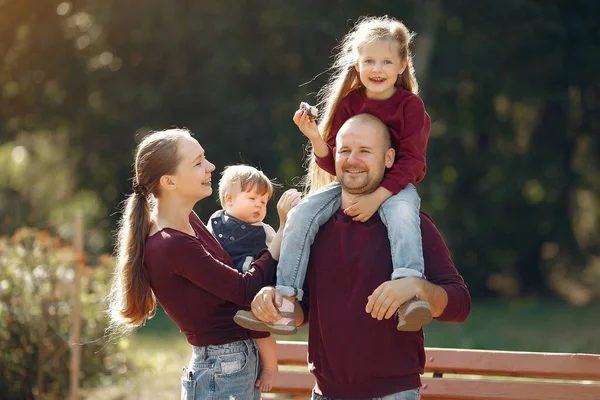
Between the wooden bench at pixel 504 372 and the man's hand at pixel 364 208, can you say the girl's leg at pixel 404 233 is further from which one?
the wooden bench at pixel 504 372

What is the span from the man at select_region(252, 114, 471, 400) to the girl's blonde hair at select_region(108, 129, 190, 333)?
471 millimetres

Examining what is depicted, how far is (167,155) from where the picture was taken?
12.0 ft

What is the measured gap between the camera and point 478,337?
1288cm

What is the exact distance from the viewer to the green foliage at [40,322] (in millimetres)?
7254

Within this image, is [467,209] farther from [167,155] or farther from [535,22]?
[167,155]

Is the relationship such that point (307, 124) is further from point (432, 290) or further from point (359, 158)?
point (432, 290)

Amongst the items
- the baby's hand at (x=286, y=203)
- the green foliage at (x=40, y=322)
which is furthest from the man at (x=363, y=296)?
the green foliage at (x=40, y=322)

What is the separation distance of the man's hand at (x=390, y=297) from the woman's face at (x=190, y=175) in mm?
802

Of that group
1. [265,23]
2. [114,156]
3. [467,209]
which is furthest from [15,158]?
[467,209]

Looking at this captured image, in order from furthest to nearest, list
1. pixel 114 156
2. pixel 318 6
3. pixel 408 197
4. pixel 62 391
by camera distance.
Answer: pixel 114 156 < pixel 318 6 < pixel 62 391 < pixel 408 197

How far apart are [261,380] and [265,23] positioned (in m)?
13.5

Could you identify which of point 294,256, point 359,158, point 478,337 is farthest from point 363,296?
point 478,337

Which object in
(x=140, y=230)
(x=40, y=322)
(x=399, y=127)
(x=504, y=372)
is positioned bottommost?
(x=40, y=322)

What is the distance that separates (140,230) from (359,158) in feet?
2.79
